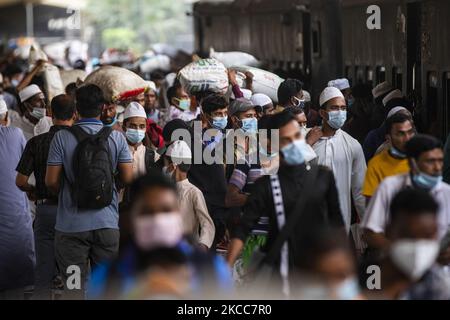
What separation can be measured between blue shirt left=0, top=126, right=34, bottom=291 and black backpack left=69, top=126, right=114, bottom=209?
106cm

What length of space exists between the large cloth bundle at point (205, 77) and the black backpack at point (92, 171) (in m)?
3.59

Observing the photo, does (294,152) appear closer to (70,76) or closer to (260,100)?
(260,100)

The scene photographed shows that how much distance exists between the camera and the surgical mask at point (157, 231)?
4.96 m

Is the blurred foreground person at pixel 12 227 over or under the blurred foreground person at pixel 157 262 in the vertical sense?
Result: under

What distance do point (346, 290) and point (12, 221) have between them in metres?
4.78

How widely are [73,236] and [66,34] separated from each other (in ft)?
109

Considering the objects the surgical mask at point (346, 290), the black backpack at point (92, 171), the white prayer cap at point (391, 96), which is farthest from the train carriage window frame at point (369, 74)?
the surgical mask at point (346, 290)

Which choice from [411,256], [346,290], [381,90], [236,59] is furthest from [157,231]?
[236,59]

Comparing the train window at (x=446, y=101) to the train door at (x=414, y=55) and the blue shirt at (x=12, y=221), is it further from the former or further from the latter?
the blue shirt at (x=12, y=221)

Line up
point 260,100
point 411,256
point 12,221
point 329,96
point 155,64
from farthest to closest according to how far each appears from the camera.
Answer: point 155,64 < point 260,100 < point 12,221 < point 329,96 < point 411,256

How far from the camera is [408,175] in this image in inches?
272

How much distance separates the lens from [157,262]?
4.86 m

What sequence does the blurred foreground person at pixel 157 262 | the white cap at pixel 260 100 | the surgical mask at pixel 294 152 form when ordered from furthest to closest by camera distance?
the white cap at pixel 260 100 → the surgical mask at pixel 294 152 → the blurred foreground person at pixel 157 262
